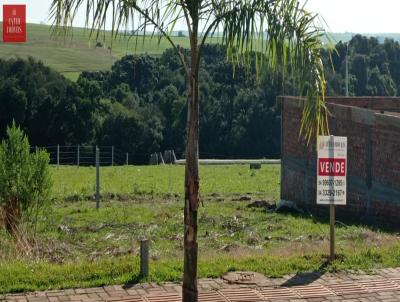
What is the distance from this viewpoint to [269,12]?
6996 millimetres

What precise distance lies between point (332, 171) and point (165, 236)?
629cm

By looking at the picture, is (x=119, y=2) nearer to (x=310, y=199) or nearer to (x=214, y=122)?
(x=310, y=199)

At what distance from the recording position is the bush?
12133mm

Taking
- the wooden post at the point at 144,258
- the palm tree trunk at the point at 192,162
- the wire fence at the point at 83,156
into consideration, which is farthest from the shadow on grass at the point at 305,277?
the wire fence at the point at 83,156

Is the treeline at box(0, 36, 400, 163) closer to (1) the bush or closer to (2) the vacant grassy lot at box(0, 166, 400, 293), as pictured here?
(2) the vacant grassy lot at box(0, 166, 400, 293)

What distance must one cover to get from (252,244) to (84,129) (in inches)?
1725

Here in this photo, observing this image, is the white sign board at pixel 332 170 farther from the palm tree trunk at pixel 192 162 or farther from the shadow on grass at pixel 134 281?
the palm tree trunk at pixel 192 162

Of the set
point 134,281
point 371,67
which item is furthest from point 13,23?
point 371,67

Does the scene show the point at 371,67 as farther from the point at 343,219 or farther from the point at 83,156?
the point at 343,219

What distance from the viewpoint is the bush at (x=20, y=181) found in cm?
1213

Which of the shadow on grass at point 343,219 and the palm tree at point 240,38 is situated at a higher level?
the palm tree at point 240,38

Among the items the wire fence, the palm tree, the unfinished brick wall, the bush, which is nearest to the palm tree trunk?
the palm tree

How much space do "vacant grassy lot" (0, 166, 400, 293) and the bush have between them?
522mm

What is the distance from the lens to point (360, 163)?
18.8m
